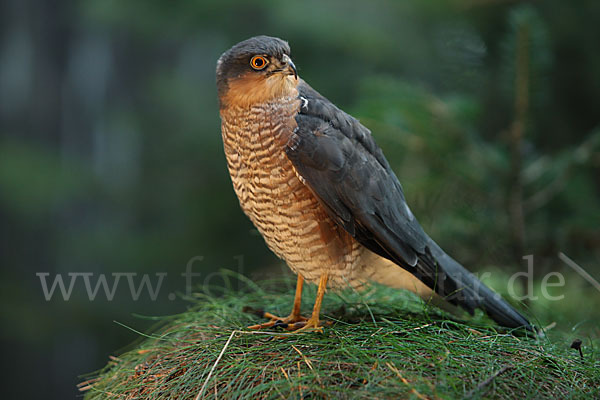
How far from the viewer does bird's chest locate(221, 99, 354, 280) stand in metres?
1.91

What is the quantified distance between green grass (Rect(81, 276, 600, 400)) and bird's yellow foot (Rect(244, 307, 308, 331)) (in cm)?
10

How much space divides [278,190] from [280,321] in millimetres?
469

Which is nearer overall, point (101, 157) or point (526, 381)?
point (526, 381)

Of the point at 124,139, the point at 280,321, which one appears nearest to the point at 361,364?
the point at 280,321

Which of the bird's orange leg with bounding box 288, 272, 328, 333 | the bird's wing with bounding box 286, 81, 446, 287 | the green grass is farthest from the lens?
the bird's wing with bounding box 286, 81, 446, 287

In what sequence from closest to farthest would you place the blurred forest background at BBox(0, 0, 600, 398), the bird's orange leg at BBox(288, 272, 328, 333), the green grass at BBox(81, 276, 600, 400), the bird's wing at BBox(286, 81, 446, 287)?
the green grass at BBox(81, 276, 600, 400) → the bird's orange leg at BBox(288, 272, 328, 333) → the bird's wing at BBox(286, 81, 446, 287) → the blurred forest background at BBox(0, 0, 600, 398)

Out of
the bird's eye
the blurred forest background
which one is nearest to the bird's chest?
the bird's eye

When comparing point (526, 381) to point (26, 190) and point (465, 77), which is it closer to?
point (465, 77)

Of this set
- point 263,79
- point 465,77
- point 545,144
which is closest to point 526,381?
point 263,79

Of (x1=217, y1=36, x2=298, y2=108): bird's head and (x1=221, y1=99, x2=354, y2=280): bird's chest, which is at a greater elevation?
(x1=217, y1=36, x2=298, y2=108): bird's head

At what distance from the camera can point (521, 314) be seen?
6.56 ft

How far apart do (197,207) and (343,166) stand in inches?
148

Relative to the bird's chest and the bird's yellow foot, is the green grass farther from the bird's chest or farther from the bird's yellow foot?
the bird's chest

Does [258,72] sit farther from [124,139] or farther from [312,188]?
Result: [124,139]
